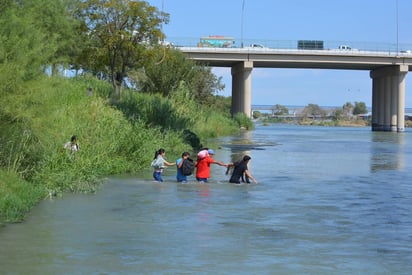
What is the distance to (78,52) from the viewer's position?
5059cm

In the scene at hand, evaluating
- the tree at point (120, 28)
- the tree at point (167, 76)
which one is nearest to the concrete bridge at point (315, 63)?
the tree at point (167, 76)

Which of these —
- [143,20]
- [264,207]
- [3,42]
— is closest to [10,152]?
[3,42]

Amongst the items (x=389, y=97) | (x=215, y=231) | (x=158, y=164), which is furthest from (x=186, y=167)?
(x=389, y=97)

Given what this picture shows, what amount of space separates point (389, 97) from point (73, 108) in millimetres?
85876

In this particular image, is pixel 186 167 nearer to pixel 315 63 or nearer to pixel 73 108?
pixel 73 108

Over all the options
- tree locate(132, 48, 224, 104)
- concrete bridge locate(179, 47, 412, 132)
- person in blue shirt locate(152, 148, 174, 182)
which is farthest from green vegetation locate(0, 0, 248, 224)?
concrete bridge locate(179, 47, 412, 132)

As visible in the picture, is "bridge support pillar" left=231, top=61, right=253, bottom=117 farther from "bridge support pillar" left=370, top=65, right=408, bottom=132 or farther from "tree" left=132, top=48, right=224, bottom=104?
"tree" left=132, top=48, right=224, bottom=104

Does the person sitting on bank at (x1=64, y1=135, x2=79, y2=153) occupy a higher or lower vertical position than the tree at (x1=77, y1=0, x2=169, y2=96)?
lower

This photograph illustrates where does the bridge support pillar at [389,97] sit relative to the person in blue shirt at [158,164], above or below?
above

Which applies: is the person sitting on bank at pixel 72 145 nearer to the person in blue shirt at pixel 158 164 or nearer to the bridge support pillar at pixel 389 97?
the person in blue shirt at pixel 158 164

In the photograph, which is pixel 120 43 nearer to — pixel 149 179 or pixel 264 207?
pixel 149 179

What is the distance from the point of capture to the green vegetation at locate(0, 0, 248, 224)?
53.1 ft

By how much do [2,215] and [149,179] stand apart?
961cm

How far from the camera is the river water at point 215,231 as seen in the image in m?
11.2
